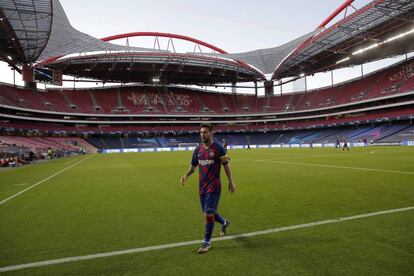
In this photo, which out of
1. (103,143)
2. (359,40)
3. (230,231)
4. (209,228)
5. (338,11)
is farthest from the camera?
(103,143)

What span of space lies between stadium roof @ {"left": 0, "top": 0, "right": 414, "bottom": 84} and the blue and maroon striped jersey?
3525cm

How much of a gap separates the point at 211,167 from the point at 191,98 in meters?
83.7

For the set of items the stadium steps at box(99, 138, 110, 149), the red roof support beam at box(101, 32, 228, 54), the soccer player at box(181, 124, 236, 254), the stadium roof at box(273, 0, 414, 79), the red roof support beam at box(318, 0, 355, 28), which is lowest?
the soccer player at box(181, 124, 236, 254)

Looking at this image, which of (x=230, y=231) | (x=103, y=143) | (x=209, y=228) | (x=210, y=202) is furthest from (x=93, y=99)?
(x=209, y=228)

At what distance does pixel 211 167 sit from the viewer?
4.56 meters

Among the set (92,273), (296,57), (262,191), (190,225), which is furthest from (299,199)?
(296,57)

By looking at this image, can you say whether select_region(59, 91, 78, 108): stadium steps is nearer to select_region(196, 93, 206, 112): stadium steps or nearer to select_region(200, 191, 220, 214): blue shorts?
select_region(196, 93, 206, 112): stadium steps

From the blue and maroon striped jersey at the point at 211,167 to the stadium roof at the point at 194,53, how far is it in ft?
116

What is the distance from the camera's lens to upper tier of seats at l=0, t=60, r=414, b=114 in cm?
6068

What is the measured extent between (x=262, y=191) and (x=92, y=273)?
661cm

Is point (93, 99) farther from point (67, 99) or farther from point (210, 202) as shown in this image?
point (210, 202)

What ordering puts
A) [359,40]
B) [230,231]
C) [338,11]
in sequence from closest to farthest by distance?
1. [230,231]
2. [338,11]
3. [359,40]

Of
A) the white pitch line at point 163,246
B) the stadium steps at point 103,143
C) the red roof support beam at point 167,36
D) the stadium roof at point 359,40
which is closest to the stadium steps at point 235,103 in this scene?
the stadium roof at point 359,40

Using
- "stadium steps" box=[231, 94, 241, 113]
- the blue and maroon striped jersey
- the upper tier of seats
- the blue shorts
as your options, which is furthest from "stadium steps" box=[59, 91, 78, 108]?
the blue shorts
